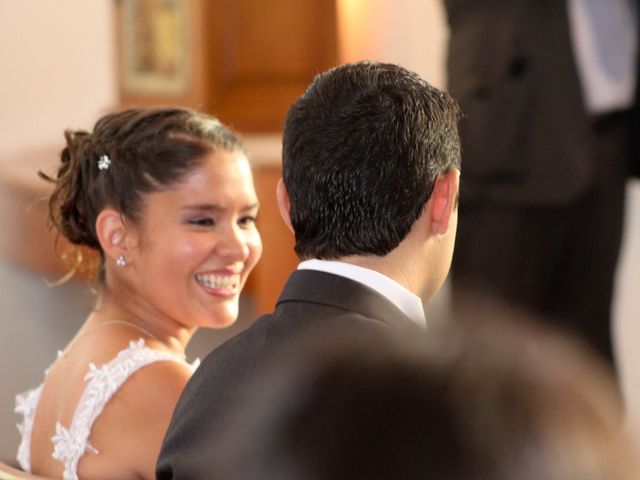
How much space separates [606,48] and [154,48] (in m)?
2.52

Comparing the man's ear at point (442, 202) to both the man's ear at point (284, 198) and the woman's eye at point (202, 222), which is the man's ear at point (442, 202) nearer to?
the man's ear at point (284, 198)

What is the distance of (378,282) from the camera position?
1248 mm

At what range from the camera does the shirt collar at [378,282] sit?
4.07ft

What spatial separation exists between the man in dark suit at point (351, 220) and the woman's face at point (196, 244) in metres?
0.58

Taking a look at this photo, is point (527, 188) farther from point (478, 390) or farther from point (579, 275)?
point (478, 390)

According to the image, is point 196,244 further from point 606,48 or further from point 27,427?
point 606,48

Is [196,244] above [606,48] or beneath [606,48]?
beneath

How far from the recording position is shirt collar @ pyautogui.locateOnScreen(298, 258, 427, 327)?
1241 millimetres

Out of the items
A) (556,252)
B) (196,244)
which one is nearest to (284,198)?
(196,244)

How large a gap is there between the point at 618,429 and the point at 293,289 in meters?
0.39

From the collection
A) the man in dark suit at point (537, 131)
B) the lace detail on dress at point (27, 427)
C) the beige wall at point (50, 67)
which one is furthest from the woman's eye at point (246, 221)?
the beige wall at point (50, 67)

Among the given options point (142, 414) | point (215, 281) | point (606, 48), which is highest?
point (606, 48)

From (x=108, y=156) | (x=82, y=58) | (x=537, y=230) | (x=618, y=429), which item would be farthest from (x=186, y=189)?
(x=82, y=58)

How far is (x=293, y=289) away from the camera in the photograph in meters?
1.24
